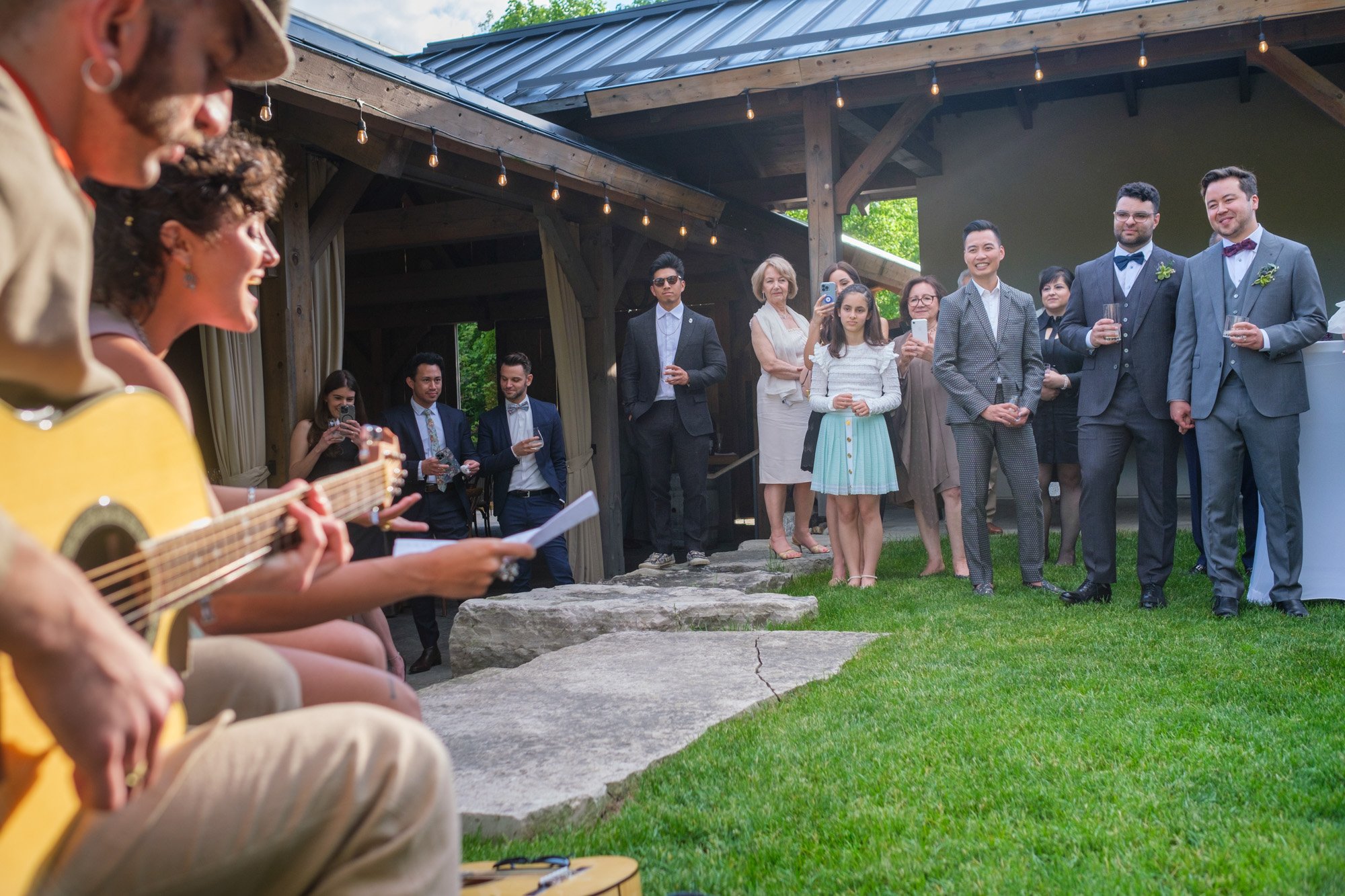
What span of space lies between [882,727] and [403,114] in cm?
418

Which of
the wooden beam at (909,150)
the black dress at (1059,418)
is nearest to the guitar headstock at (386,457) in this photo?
the black dress at (1059,418)

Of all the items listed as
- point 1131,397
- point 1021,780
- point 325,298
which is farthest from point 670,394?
point 1021,780

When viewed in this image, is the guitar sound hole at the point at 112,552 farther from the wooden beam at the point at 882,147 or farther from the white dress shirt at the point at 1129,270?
the wooden beam at the point at 882,147

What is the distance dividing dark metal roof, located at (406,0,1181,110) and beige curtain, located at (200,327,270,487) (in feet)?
12.4

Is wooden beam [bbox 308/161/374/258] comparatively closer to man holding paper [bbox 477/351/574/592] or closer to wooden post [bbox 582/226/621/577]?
man holding paper [bbox 477/351/574/592]

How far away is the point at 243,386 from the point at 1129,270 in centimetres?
504

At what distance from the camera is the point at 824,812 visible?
3.02m

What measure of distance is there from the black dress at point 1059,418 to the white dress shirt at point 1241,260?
186 centimetres

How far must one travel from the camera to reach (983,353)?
640cm

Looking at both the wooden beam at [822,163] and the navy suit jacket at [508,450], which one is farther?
the wooden beam at [822,163]

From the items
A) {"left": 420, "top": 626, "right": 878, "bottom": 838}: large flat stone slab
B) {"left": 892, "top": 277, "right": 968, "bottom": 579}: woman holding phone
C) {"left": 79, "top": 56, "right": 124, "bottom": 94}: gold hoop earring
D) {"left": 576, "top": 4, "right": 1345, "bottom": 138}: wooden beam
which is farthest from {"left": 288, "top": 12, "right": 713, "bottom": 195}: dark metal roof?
{"left": 79, "top": 56, "right": 124, "bottom": 94}: gold hoop earring

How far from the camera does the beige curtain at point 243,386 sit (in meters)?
6.87

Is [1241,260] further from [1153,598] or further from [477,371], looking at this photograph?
[477,371]

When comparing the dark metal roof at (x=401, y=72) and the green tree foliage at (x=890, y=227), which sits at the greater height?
the green tree foliage at (x=890, y=227)
